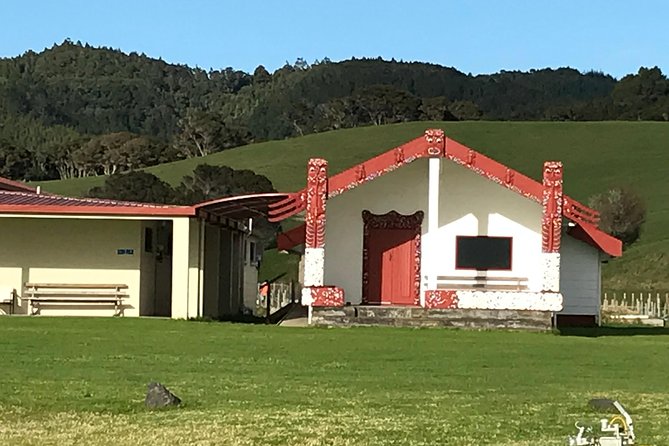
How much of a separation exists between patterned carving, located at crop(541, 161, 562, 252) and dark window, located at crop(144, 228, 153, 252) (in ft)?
30.9

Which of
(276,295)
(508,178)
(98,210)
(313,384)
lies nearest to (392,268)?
(508,178)

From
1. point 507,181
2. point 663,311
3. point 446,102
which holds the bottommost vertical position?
point 663,311

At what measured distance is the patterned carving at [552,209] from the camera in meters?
28.5

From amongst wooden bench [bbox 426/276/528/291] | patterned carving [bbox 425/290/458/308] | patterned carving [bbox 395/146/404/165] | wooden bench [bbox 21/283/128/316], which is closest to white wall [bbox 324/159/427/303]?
wooden bench [bbox 426/276/528/291]

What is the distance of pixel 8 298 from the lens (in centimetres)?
3008

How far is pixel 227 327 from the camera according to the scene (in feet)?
87.7

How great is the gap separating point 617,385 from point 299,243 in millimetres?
18369

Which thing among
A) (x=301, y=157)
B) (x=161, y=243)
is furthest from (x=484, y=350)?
(x=301, y=157)

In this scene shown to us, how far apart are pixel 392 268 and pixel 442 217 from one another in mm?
1741

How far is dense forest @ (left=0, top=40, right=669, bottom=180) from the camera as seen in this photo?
400 ft

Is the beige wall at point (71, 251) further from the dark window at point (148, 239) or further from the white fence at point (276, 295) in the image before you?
the white fence at point (276, 295)

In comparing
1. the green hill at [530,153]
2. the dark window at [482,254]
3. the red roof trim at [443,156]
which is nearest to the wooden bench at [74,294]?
the red roof trim at [443,156]

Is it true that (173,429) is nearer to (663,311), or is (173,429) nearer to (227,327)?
(227,327)

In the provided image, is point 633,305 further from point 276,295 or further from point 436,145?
point 436,145
